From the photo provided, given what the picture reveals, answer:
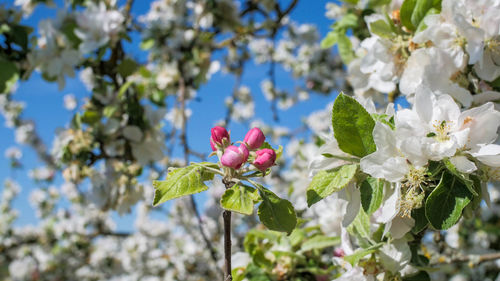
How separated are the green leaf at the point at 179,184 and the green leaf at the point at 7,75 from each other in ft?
4.38

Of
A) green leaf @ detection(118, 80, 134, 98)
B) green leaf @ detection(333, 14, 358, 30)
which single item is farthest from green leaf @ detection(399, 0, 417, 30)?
green leaf @ detection(118, 80, 134, 98)

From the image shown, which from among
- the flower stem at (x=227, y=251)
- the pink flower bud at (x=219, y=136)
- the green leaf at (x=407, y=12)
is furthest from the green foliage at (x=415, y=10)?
the flower stem at (x=227, y=251)

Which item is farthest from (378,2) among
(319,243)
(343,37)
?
(319,243)

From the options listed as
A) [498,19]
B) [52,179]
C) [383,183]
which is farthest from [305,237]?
[52,179]

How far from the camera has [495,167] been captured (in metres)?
0.74

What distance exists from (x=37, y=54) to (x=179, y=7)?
1547 millimetres

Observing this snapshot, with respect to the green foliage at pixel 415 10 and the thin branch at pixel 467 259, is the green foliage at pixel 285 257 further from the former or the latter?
the green foliage at pixel 415 10

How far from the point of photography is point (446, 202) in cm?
70

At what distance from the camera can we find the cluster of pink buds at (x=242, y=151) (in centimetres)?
67

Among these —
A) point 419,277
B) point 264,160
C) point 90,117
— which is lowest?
point 419,277

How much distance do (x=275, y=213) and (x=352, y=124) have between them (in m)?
0.22

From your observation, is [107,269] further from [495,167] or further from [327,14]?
[495,167]

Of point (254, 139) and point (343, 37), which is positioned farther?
point (343, 37)

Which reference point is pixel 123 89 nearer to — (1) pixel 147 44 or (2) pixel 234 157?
(1) pixel 147 44
